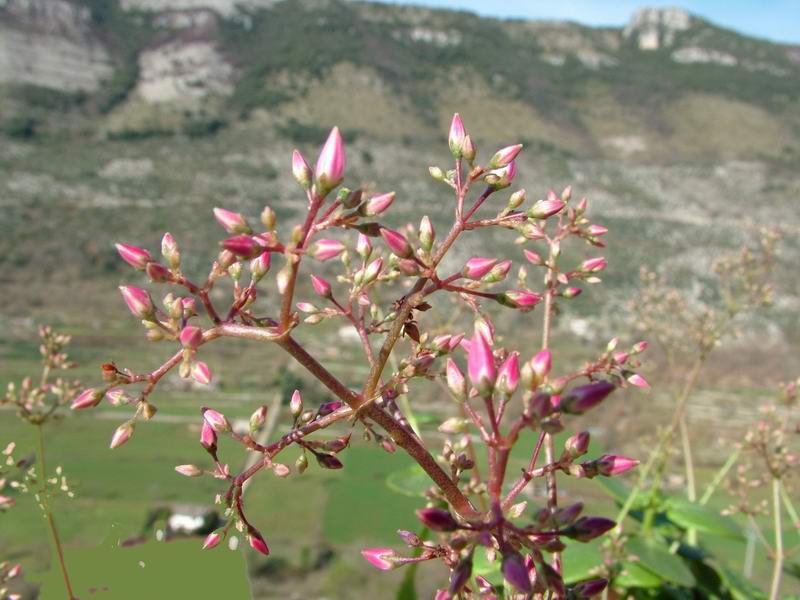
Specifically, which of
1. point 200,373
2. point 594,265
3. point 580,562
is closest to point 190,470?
point 200,373

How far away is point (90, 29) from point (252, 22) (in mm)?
8751

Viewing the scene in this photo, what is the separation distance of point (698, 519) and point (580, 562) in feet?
1.84

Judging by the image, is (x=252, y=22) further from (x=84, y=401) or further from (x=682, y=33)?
(x=84, y=401)

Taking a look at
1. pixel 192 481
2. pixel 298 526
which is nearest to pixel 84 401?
pixel 298 526

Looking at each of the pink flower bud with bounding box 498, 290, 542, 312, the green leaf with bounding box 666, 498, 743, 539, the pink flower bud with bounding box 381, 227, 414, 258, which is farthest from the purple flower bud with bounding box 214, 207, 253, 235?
the green leaf with bounding box 666, 498, 743, 539

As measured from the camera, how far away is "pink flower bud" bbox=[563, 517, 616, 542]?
479 millimetres

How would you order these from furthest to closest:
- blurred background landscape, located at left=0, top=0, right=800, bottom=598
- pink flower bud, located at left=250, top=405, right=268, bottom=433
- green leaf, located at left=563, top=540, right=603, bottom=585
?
blurred background landscape, located at left=0, top=0, right=800, bottom=598 → green leaf, located at left=563, top=540, right=603, bottom=585 → pink flower bud, located at left=250, top=405, right=268, bottom=433

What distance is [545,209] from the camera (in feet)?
2.04

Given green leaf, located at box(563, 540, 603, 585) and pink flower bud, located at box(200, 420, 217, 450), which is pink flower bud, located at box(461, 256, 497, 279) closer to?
pink flower bud, located at box(200, 420, 217, 450)

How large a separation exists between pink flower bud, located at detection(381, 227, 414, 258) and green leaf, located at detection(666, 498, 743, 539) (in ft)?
5.03

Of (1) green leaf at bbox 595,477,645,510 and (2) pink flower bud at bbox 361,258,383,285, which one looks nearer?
(2) pink flower bud at bbox 361,258,383,285

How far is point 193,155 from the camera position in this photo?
817 inches

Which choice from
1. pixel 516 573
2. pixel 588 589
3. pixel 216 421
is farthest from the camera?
pixel 216 421

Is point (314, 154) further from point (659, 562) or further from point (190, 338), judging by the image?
point (190, 338)
